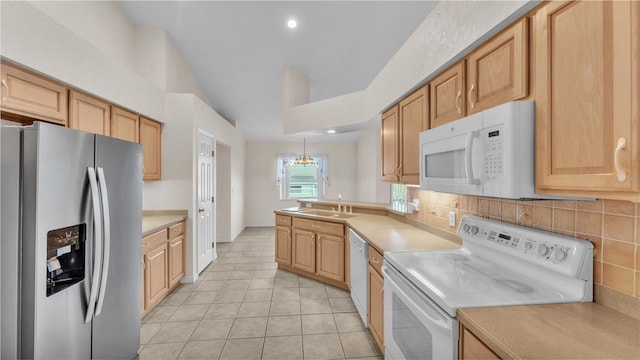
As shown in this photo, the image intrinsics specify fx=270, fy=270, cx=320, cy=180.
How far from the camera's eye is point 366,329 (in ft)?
8.17

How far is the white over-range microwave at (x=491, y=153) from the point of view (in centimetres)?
111

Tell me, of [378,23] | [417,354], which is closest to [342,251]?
[417,354]

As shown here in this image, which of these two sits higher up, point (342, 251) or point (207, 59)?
point (207, 59)

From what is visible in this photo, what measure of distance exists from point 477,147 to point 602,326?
0.79m

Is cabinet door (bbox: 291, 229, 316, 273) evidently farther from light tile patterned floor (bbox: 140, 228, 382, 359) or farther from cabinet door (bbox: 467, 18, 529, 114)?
cabinet door (bbox: 467, 18, 529, 114)

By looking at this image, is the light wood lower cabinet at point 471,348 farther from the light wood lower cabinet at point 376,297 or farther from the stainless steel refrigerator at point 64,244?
the stainless steel refrigerator at point 64,244

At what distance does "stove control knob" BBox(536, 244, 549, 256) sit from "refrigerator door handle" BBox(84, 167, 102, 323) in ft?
7.61

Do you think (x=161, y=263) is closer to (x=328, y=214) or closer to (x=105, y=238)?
(x=105, y=238)

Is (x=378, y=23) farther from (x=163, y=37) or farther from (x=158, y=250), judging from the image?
(x=158, y=250)

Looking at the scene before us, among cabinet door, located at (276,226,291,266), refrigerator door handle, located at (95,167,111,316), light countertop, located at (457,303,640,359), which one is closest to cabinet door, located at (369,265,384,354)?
light countertop, located at (457,303,640,359)

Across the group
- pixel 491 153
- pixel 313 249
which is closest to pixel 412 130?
pixel 491 153

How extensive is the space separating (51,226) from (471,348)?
1942mm

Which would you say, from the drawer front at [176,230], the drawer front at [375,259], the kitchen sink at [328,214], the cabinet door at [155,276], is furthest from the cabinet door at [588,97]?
the drawer front at [176,230]

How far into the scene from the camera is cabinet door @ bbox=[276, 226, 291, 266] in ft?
13.1
